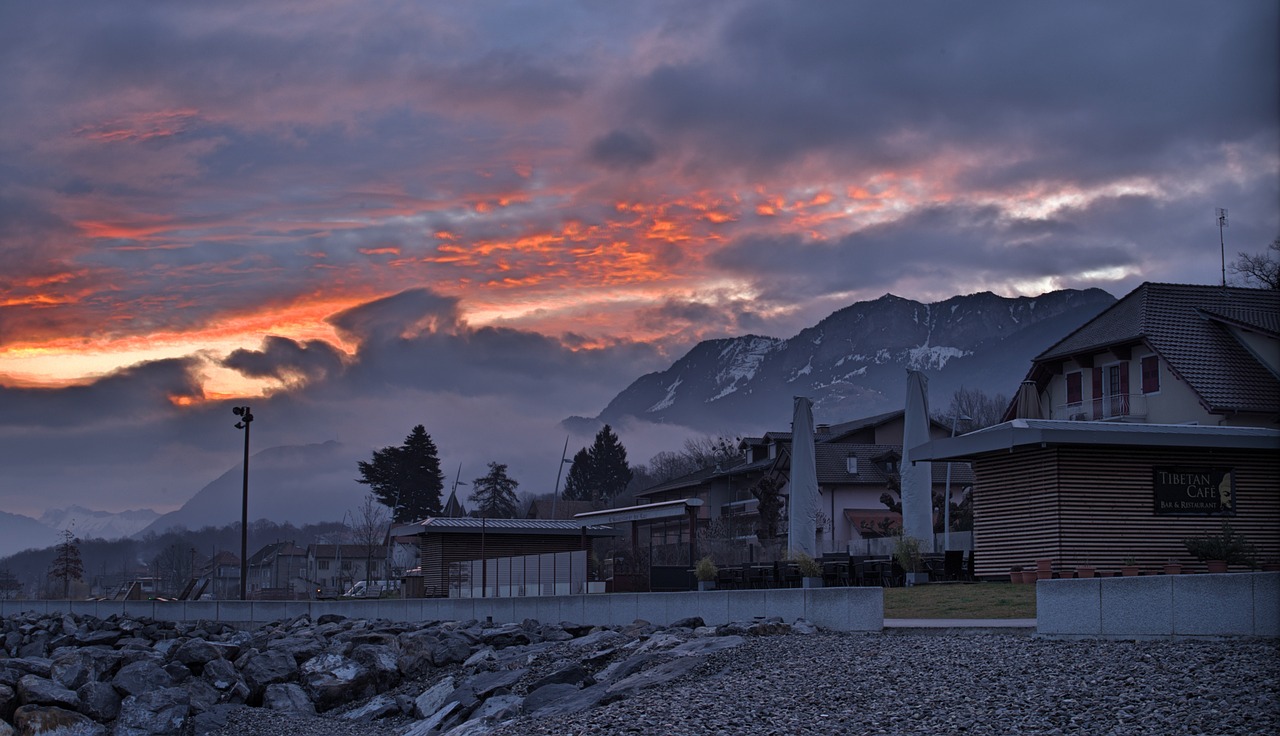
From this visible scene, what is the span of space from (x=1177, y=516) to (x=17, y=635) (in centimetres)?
3527

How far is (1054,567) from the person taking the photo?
23062 millimetres

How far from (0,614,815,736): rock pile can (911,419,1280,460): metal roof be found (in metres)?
7.63

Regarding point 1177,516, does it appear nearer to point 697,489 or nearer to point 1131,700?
point 1131,700

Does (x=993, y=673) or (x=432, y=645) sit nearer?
(x=993, y=673)

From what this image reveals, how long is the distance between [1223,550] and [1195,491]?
1.46 meters

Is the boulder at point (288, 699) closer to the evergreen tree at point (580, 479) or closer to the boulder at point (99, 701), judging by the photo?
the boulder at point (99, 701)

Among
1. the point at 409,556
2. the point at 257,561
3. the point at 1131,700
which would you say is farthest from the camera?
the point at 257,561

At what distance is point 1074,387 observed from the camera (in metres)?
45.1

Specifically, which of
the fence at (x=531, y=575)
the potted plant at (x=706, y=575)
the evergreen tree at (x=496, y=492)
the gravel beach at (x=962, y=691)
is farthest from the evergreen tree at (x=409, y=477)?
the gravel beach at (x=962, y=691)

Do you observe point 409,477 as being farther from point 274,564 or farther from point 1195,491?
point 1195,491

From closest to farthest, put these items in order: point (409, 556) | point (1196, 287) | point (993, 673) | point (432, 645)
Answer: point (993, 673) < point (432, 645) < point (1196, 287) < point (409, 556)

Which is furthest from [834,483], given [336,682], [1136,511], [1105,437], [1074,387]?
[336,682]

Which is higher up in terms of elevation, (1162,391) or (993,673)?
(1162,391)

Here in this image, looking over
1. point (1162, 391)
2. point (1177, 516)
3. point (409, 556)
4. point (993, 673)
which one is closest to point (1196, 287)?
point (1162, 391)
